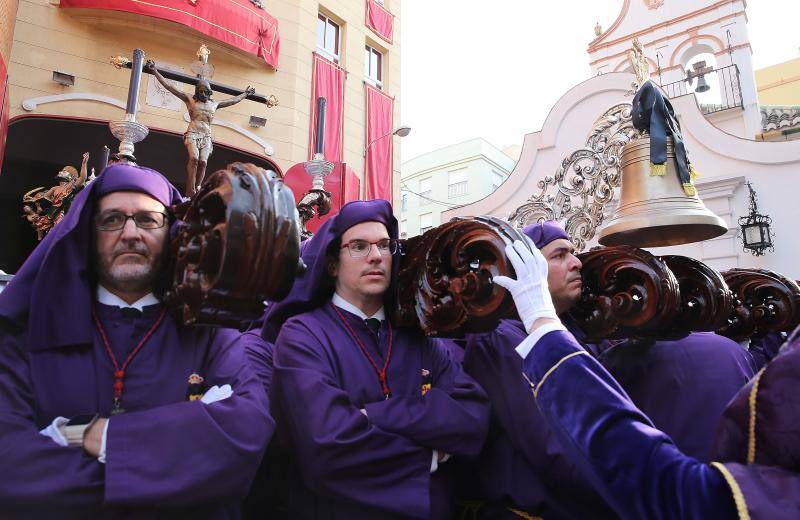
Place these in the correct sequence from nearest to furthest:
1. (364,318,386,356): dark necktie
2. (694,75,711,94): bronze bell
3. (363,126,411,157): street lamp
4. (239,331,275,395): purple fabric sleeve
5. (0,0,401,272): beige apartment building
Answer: (364,318,386,356): dark necktie → (239,331,275,395): purple fabric sleeve → (0,0,401,272): beige apartment building → (363,126,411,157): street lamp → (694,75,711,94): bronze bell

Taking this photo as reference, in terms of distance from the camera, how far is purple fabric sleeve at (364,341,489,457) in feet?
6.11

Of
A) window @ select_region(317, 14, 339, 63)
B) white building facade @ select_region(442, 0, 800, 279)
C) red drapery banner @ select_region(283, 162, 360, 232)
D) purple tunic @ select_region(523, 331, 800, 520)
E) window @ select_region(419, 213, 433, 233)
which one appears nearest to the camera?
purple tunic @ select_region(523, 331, 800, 520)

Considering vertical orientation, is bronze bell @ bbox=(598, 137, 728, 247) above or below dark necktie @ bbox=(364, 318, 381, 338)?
above

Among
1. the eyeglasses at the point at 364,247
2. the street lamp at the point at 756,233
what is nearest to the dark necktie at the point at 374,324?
the eyeglasses at the point at 364,247

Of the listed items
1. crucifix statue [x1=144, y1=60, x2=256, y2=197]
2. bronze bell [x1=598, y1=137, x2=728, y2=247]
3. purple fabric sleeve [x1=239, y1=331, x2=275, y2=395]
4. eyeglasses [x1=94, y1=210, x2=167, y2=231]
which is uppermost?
crucifix statue [x1=144, y1=60, x2=256, y2=197]

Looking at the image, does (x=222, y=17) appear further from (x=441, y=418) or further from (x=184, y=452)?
(x=184, y=452)

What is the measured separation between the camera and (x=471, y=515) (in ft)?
7.16

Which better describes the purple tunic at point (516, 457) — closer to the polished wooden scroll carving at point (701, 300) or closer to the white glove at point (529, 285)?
the polished wooden scroll carving at point (701, 300)

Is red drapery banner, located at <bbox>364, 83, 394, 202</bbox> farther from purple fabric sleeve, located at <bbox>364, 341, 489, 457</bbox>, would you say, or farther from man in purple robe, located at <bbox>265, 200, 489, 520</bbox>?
purple fabric sleeve, located at <bbox>364, 341, 489, 457</bbox>

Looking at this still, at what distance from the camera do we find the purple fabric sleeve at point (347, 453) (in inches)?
69.0

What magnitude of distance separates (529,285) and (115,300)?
1.39 meters

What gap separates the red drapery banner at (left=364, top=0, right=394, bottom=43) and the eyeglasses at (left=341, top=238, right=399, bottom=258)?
12.4 meters

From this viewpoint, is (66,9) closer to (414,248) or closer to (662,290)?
(414,248)

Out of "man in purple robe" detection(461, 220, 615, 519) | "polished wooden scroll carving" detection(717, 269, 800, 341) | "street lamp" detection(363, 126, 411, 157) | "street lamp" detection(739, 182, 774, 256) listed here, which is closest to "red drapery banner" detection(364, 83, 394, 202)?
"street lamp" detection(363, 126, 411, 157)
